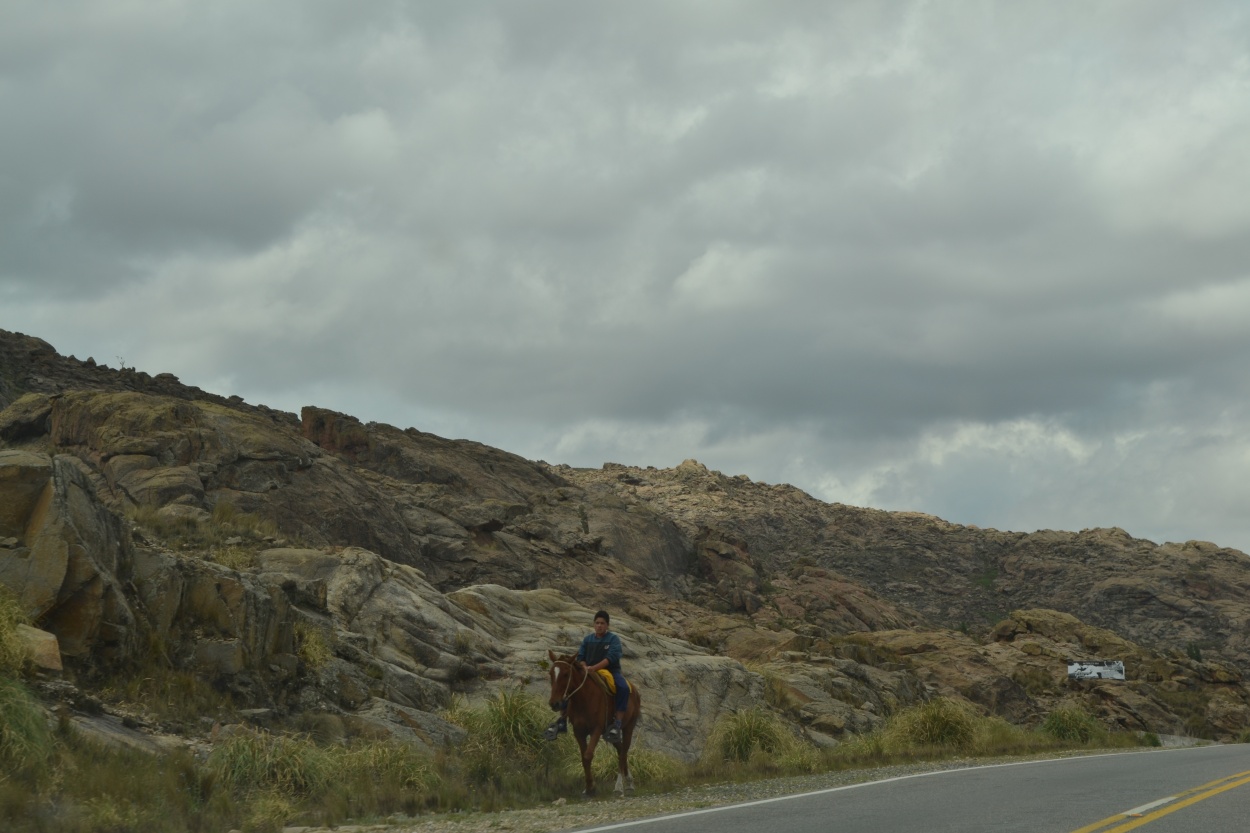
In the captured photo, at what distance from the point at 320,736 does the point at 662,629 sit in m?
28.0

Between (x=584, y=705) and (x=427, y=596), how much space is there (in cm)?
1053

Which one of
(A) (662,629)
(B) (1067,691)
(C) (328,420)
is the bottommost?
(B) (1067,691)

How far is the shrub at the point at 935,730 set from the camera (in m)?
25.8

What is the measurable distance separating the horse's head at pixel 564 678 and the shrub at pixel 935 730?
40.2 feet

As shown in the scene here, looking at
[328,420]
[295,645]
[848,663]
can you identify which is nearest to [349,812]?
[295,645]

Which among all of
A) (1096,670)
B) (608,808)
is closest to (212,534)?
(608,808)

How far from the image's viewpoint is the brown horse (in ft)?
51.4

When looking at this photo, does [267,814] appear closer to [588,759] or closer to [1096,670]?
[588,759]

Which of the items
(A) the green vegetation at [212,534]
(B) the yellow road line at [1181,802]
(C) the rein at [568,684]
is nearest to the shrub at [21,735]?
(C) the rein at [568,684]

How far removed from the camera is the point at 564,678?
15.8 meters

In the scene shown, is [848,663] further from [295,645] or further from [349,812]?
[349,812]

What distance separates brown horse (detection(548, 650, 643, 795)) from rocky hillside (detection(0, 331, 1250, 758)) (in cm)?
340

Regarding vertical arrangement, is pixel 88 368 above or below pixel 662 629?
above

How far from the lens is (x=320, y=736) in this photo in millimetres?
16953
